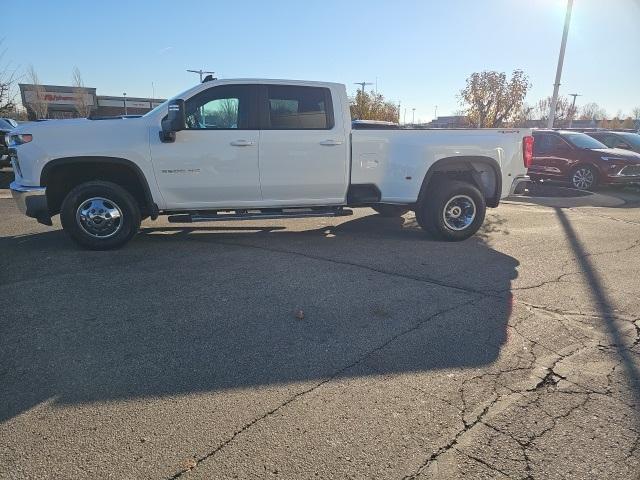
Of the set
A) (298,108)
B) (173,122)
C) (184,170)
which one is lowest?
(184,170)

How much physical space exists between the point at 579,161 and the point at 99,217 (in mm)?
12716

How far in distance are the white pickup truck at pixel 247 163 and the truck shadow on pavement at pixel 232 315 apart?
1.78 ft

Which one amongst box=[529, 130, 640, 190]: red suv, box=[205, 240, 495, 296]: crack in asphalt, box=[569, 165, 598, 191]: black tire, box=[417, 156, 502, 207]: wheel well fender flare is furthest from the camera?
box=[569, 165, 598, 191]: black tire

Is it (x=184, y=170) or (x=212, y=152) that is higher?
(x=212, y=152)

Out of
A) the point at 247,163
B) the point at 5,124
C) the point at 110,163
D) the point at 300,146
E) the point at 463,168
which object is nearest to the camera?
the point at 110,163

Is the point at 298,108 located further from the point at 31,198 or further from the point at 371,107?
the point at 371,107

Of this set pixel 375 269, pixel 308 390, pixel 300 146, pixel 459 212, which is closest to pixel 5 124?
pixel 300 146

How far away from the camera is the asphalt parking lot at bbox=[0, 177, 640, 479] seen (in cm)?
240

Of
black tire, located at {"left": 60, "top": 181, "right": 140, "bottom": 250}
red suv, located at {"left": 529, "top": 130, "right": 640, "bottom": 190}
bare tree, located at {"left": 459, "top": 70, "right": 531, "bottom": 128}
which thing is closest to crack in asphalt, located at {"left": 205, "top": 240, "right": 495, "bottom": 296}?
black tire, located at {"left": 60, "top": 181, "right": 140, "bottom": 250}

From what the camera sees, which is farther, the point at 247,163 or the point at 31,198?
the point at 247,163

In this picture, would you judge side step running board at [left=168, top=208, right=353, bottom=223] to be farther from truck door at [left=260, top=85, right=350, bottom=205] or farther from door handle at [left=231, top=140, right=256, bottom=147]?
door handle at [left=231, top=140, right=256, bottom=147]

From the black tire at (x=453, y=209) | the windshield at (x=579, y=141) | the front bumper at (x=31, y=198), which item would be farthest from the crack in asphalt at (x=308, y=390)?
the windshield at (x=579, y=141)

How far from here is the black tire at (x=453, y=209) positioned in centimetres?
675

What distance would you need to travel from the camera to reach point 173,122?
5.65 metres
